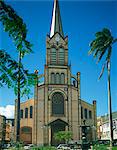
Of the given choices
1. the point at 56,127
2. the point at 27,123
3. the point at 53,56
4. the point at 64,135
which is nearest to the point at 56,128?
the point at 56,127

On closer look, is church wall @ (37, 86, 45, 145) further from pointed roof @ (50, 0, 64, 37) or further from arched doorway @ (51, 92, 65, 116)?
pointed roof @ (50, 0, 64, 37)

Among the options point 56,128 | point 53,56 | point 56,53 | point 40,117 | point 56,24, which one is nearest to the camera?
point 40,117

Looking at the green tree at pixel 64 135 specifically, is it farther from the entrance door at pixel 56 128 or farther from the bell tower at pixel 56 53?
the bell tower at pixel 56 53

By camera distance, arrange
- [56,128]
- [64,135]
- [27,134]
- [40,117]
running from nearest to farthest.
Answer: [64,135] < [40,117] < [56,128] < [27,134]

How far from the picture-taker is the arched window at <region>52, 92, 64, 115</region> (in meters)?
60.7

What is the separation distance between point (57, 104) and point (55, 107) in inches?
31.1

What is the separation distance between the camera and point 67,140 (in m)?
56.3

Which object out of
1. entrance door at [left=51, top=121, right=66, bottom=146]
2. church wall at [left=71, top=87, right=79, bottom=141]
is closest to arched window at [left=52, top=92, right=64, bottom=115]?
entrance door at [left=51, top=121, right=66, bottom=146]

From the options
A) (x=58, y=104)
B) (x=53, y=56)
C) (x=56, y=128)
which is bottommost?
(x=56, y=128)

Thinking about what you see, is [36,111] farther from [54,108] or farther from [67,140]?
[67,140]

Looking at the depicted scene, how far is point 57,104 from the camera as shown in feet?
201

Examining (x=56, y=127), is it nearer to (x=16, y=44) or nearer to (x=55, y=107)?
(x=55, y=107)

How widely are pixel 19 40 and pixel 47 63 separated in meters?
54.9

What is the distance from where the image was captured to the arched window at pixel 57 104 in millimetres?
60734
